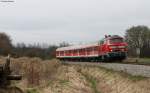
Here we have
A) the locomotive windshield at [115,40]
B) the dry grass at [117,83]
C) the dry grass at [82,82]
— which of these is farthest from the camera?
the locomotive windshield at [115,40]

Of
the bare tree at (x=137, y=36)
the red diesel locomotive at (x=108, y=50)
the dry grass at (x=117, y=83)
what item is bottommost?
the dry grass at (x=117, y=83)

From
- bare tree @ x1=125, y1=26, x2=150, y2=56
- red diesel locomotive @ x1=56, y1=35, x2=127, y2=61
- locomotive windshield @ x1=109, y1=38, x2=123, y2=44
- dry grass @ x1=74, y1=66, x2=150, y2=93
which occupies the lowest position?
dry grass @ x1=74, y1=66, x2=150, y2=93

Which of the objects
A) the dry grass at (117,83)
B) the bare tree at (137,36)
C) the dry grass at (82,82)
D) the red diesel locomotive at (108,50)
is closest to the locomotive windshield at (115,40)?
the red diesel locomotive at (108,50)

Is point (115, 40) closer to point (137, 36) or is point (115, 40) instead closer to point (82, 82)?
point (82, 82)

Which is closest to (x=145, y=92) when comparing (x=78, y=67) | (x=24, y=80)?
(x=24, y=80)

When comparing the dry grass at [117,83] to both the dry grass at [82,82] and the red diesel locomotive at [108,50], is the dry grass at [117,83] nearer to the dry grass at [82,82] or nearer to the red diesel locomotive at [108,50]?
the dry grass at [82,82]

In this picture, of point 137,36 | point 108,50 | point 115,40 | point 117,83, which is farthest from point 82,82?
point 137,36

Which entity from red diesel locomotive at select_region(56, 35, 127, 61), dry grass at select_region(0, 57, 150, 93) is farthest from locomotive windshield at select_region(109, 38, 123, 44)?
dry grass at select_region(0, 57, 150, 93)

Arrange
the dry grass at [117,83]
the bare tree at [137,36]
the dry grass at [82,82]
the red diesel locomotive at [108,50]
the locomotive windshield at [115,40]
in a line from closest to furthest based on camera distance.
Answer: the dry grass at [117,83] → the dry grass at [82,82] → the red diesel locomotive at [108,50] → the locomotive windshield at [115,40] → the bare tree at [137,36]

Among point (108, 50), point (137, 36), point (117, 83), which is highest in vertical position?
point (137, 36)

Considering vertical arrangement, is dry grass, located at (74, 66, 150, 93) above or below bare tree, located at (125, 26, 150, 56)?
below

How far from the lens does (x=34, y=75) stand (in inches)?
1506

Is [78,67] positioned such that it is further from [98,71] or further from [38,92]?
[38,92]

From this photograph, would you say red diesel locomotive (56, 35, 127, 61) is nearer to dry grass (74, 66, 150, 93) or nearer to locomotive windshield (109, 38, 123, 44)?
locomotive windshield (109, 38, 123, 44)
